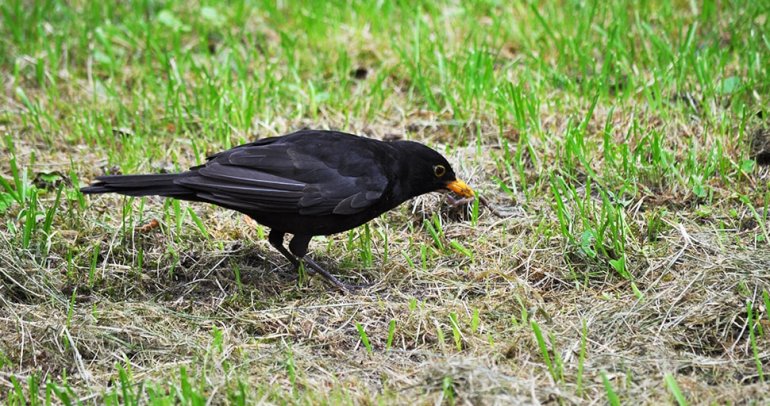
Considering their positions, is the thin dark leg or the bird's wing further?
the thin dark leg

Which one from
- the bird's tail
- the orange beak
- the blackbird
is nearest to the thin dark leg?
the blackbird

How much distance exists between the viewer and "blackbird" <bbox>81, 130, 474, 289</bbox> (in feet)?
14.6

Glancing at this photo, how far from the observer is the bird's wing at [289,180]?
446 cm

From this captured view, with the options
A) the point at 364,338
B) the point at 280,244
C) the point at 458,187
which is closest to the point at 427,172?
the point at 458,187

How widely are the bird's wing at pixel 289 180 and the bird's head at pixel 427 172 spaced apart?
218mm

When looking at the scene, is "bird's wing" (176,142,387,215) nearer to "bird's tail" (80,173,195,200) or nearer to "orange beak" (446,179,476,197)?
"bird's tail" (80,173,195,200)

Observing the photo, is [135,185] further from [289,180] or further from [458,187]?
[458,187]

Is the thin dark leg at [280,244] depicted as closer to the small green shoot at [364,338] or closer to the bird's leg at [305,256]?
the bird's leg at [305,256]

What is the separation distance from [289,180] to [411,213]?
0.92 m

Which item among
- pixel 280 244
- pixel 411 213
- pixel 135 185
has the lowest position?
pixel 280 244

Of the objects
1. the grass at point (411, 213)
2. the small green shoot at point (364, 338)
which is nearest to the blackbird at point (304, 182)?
the grass at point (411, 213)

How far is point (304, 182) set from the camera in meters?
4.57

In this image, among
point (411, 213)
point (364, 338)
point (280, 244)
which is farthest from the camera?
point (411, 213)

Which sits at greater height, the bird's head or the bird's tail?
the bird's head
